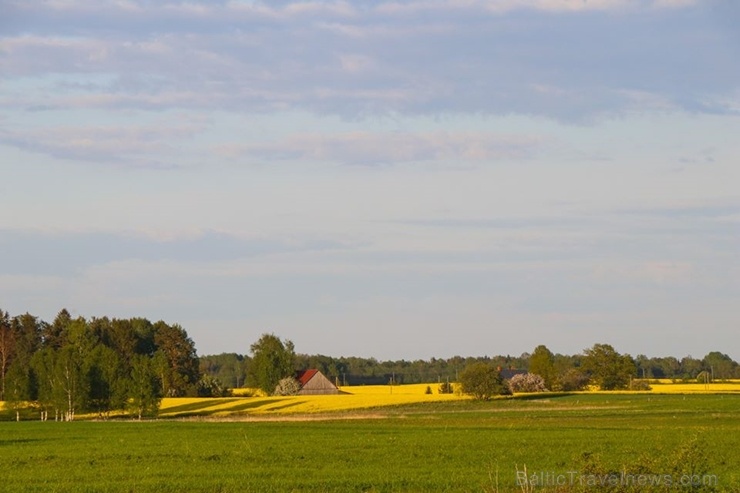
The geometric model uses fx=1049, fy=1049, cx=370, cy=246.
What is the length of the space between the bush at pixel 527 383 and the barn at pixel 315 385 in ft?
75.3

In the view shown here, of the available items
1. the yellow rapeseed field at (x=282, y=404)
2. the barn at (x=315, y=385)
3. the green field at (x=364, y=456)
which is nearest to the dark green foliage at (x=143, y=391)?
the yellow rapeseed field at (x=282, y=404)

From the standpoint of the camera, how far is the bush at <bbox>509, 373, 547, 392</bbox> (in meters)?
132

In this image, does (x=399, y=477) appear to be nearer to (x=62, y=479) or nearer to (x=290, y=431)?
(x=62, y=479)

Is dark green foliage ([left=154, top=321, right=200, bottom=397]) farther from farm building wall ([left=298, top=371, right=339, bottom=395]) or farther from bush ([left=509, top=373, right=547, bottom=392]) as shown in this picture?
bush ([left=509, top=373, right=547, bottom=392])

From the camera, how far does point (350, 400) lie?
104 m

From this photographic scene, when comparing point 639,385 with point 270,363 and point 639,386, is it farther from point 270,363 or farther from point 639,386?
point 270,363

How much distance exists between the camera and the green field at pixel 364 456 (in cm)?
2639

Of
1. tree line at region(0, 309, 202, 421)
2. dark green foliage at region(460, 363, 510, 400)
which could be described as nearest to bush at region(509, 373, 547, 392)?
dark green foliage at region(460, 363, 510, 400)

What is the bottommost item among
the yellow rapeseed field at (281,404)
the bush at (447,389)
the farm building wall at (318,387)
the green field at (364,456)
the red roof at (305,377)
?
the green field at (364,456)

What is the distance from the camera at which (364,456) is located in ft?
121

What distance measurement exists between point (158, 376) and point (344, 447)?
59305 millimetres

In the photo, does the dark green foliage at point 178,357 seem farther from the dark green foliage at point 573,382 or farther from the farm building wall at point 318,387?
the dark green foliage at point 573,382

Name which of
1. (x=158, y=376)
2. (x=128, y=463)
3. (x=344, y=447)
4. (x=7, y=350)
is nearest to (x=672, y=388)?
(x=158, y=376)

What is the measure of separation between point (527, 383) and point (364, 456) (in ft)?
323
